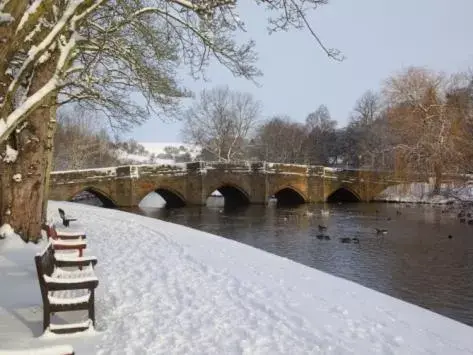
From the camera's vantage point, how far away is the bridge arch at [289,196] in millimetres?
37941

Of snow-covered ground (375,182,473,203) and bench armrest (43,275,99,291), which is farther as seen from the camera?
snow-covered ground (375,182,473,203)

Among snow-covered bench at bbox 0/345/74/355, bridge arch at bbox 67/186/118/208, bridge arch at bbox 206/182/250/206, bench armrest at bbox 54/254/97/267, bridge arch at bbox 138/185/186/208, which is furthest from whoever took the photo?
bridge arch at bbox 206/182/250/206

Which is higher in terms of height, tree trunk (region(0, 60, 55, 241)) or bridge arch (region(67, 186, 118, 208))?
tree trunk (region(0, 60, 55, 241))

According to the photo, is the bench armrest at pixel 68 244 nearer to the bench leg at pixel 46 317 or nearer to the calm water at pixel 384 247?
the bench leg at pixel 46 317

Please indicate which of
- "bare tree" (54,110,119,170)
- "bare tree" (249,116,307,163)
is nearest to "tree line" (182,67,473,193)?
"bare tree" (249,116,307,163)

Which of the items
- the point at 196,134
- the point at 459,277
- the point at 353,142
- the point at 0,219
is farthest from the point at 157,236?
the point at 353,142

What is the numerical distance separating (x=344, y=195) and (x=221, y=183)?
13474 millimetres

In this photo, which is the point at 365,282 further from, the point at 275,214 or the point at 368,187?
the point at 368,187

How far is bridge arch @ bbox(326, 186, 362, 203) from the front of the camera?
40.2m

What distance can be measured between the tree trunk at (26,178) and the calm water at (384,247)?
764 cm

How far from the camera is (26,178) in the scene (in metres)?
8.11

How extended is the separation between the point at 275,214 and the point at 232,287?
71.4 feet

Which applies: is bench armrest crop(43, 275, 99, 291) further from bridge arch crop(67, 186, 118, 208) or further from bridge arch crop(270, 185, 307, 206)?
bridge arch crop(270, 185, 307, 206)

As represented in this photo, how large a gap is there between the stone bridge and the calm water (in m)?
5.10
